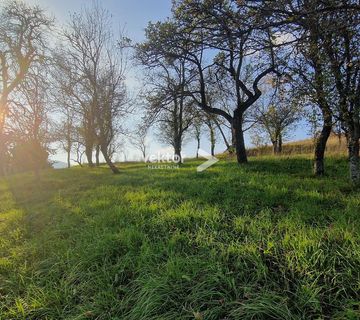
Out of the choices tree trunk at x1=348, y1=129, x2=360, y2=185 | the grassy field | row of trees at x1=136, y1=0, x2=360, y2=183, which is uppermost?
row of trees at x1=136, y1=0, x2=360, y2=183

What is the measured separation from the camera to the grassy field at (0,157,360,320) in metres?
2.79

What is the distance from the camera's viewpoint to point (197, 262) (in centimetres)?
350

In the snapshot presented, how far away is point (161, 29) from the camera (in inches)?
342

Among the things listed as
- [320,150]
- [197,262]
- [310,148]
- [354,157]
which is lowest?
[197,262]

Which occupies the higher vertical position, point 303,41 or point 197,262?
point 303,41

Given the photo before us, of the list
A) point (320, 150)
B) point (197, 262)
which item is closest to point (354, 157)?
point (320, 150)

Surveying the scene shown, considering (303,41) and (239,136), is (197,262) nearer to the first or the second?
(303,41)

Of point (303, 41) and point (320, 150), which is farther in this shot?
point (320, 150)

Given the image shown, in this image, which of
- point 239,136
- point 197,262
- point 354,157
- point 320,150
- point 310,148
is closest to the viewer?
point 197,262

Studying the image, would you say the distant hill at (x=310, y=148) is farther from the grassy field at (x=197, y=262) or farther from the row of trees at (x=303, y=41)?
the grassy field at (x=197, y=262)

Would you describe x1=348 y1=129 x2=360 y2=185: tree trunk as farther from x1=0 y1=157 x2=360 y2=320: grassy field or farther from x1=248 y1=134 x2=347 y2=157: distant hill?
x1=248 y1=134 x2=347 y2=157: distant hill

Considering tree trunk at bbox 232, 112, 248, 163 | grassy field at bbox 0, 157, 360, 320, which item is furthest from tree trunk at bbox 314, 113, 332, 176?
tree trunk at bbox 232, 112, 248, 163

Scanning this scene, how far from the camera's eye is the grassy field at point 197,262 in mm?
2789

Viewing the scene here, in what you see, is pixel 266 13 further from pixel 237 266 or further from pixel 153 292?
pixel 153 292
